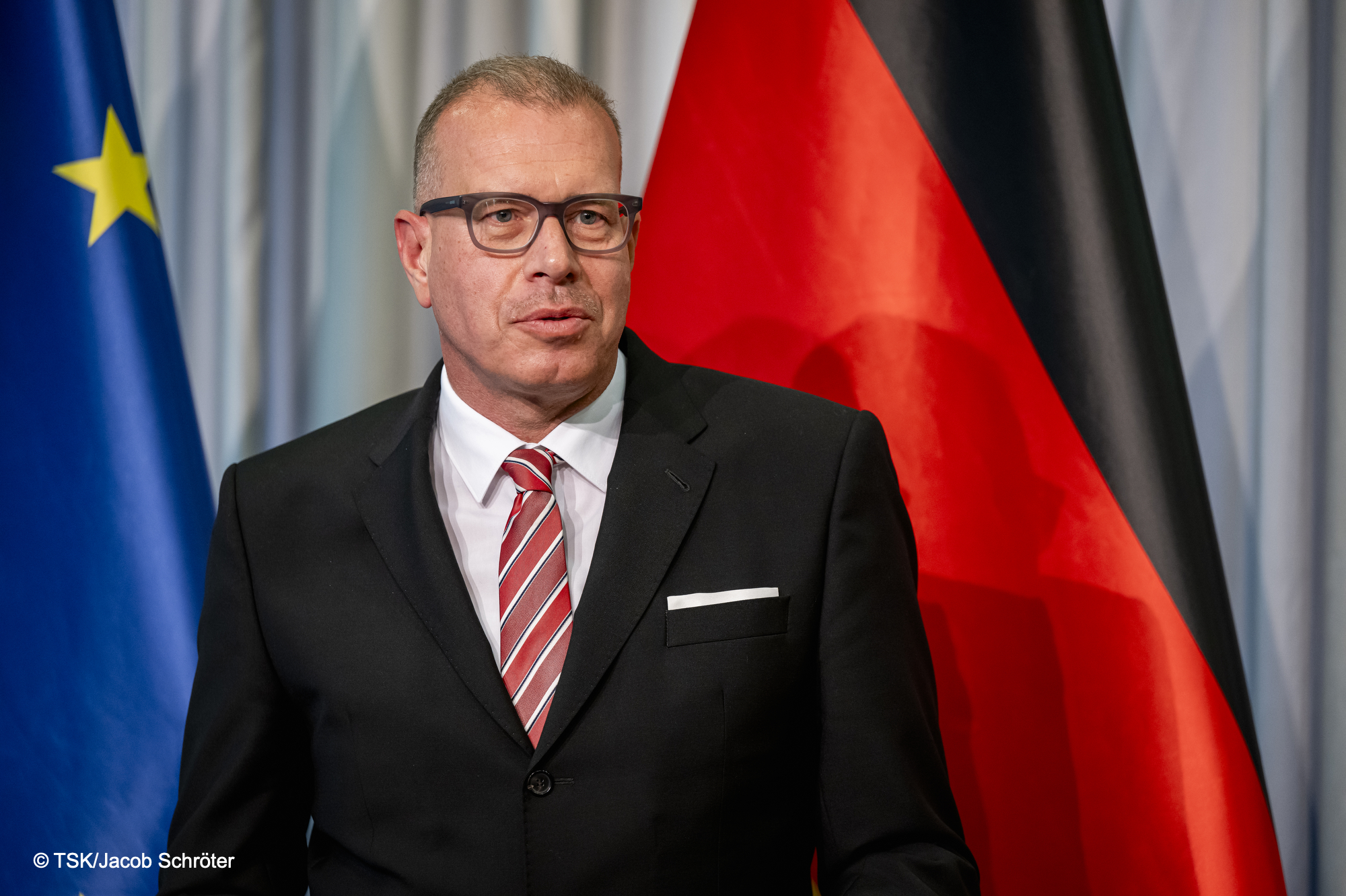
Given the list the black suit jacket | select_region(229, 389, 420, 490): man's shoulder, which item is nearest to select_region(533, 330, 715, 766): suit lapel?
the black suit jacket

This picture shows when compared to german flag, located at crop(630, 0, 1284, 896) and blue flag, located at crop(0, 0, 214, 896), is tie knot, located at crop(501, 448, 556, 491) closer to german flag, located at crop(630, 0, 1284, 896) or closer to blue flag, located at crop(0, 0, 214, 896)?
german flag, located at crop(630, 0, 1284, 896)

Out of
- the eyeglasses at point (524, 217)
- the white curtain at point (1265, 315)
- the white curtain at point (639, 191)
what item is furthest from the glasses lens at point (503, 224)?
the white curtain at point (1265, 315)

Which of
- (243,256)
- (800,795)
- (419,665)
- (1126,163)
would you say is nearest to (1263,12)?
(1126,163)

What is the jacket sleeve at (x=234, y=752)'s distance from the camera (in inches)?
52.3

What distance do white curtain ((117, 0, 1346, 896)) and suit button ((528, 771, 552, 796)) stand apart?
139 cm

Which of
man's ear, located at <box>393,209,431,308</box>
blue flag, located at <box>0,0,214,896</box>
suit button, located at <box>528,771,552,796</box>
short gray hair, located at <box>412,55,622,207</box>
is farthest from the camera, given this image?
blue flag, located at <box>0,0,214,896</box>

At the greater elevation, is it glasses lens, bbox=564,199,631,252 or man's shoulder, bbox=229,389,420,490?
glasses lens, bbox=564,199,631,252

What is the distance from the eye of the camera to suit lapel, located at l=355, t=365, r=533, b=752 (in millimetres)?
1234

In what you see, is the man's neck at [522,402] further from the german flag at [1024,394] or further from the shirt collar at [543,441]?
the german flag at [1024,394]

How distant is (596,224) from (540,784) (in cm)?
69

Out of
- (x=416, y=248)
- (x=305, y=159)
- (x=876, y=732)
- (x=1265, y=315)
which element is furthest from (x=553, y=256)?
(x=1265, y=315)

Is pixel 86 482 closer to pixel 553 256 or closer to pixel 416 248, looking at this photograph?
pixel 416 248

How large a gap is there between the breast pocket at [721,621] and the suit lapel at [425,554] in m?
0.21

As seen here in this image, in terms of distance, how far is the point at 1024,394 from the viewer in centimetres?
162
